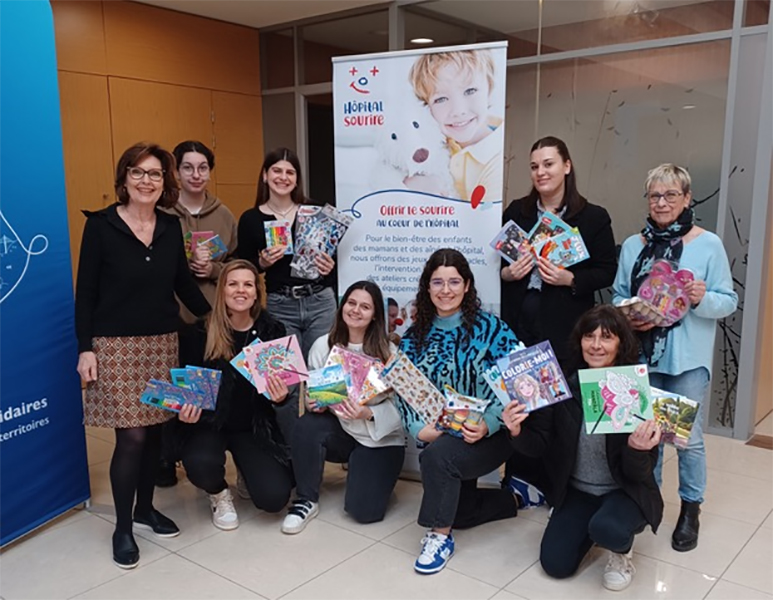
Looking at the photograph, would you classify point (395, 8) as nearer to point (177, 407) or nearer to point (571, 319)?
point (571, 319)

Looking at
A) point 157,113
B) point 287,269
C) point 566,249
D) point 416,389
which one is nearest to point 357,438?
point 416,389

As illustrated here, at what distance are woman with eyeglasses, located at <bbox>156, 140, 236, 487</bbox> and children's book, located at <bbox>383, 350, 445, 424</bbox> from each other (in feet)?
3.50

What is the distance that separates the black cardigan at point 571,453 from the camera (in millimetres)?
2393

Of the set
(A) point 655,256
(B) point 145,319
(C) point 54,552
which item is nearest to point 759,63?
(A) point 655,256

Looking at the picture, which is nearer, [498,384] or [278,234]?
[498,384]

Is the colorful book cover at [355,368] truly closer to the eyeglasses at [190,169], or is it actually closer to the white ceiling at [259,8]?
the eyeglasses at [190,169]

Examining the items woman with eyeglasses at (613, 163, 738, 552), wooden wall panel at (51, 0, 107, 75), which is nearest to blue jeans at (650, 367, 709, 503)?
woman with eyeglasses at (613, 163, 738, 552)

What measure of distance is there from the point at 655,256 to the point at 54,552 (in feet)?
8.88

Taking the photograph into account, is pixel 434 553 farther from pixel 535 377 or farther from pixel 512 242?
pixel 512 242

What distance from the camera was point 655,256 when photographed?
2.69 meters

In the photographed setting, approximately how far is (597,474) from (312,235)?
64.7 inches

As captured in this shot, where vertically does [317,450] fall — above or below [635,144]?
below

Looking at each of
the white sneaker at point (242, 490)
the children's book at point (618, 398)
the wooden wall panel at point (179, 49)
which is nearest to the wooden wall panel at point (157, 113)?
the wooden wall panel at point (179, 49)

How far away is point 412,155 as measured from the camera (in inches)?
128
